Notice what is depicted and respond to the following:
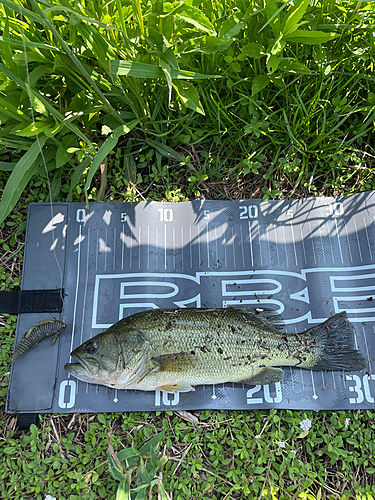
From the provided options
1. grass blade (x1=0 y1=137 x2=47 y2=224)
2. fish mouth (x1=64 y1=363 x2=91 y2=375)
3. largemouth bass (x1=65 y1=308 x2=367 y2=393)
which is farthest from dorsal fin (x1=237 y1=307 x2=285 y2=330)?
grass blade (x1=0 y1=137 x2=47 y2=224)

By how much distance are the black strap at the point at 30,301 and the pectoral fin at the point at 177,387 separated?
1.21 m

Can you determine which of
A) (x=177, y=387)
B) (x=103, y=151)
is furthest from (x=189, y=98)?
(x=177, y=387)

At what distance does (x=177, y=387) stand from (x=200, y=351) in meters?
0.37

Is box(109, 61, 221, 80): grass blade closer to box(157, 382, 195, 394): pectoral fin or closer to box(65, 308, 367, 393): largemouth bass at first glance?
box(65, 308, 367, 393): largemouth bass

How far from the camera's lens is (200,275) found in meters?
3.32

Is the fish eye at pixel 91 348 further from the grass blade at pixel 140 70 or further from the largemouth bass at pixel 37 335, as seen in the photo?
the grass blade at pixel 140 70

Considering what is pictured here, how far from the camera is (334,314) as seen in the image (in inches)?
126

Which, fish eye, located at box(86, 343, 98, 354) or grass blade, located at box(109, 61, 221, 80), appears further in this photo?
fish eye, located at box(86, 343, 98, 354)

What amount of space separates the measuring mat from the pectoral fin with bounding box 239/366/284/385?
123mm

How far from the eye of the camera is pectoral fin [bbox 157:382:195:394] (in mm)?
2939

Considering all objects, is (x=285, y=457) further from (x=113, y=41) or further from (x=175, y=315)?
(x=113, y=41)

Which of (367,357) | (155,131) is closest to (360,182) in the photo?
(367,357)

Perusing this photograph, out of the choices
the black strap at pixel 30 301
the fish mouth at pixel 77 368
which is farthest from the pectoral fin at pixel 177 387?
the black strap at pixel 30 301

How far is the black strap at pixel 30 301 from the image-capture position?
3.24 meters
